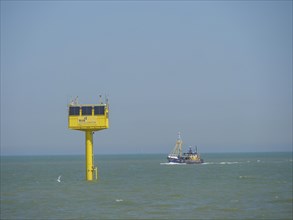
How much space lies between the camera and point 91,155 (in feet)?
204

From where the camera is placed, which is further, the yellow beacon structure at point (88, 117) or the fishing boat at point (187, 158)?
the fishing boat at point (187, 158)

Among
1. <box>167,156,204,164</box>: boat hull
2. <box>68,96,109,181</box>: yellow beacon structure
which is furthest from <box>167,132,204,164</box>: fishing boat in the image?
<box>68,96,109,181</box>: yellow beacon structure

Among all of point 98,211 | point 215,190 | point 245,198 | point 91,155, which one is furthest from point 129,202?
point 91,155

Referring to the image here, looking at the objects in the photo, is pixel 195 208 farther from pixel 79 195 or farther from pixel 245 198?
pixel 79 195

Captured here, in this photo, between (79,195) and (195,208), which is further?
(79,195)

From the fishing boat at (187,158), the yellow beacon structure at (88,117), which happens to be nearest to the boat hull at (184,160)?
the fishing boat at (187,158)

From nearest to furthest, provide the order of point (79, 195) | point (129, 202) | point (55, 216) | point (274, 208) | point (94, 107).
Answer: point (55, 216) → point (274, 208) → point (129, 202) → point (79, 195) → point (94, 107)

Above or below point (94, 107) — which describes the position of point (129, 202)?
below

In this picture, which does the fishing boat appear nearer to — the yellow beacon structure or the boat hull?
the boat hull

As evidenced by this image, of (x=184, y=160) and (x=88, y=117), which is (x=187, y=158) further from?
(x=88, y=117)

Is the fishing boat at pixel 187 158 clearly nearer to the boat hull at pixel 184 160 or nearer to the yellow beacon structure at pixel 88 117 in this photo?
the boat hull at pixel 184 160

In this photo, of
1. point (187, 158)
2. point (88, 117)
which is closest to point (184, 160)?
point (187, 158)

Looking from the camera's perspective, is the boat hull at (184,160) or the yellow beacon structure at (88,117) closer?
the yellow beacon structure at (88,117)

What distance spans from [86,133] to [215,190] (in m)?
13.8
